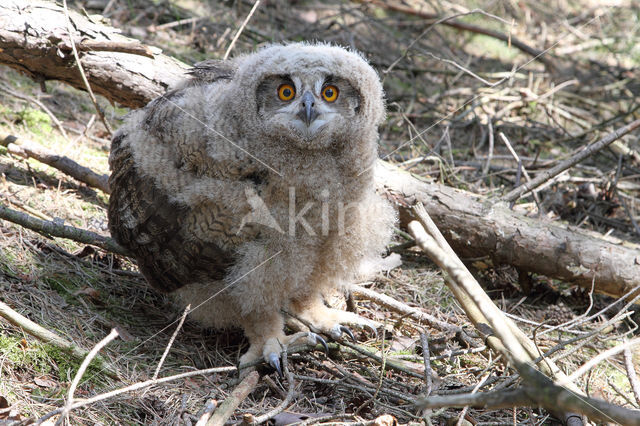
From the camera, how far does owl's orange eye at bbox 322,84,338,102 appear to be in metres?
3.23

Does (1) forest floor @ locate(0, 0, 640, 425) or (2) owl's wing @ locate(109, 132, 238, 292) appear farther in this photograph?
(2) owl's wing @ locate(109, 132, 238, 292)

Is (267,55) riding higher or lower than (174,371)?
higher

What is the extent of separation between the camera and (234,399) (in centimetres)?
288

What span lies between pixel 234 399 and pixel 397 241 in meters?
2.36

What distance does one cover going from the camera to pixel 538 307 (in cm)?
439

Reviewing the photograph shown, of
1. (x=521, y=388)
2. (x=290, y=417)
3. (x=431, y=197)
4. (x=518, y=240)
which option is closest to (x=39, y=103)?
(x=431, y=197)

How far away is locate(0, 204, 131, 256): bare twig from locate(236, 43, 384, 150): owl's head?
1413 millimetres

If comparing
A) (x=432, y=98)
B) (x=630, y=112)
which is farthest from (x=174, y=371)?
(x=630, y=112)

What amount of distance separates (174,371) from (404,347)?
144 centimetres

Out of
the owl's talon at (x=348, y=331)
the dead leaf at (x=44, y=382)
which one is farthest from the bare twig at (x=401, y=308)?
the dead leaf at (x=44, y=382)

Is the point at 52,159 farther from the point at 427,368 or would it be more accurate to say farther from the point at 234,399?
the point at 427,368

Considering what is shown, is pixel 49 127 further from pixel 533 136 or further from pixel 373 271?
pixel 533 136

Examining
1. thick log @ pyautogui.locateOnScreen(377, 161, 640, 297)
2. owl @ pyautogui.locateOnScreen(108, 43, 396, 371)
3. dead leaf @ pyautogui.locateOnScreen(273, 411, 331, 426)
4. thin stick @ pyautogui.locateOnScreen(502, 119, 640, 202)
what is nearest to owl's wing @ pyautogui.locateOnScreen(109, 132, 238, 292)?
owl @ pyautogui.locateOnScreen(108, 43, 396, 371)

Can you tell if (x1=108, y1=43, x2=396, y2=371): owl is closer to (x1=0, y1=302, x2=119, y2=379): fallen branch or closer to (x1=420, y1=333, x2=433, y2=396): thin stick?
(x1=420, y1=333, x2=433, y2=396): thin stick
